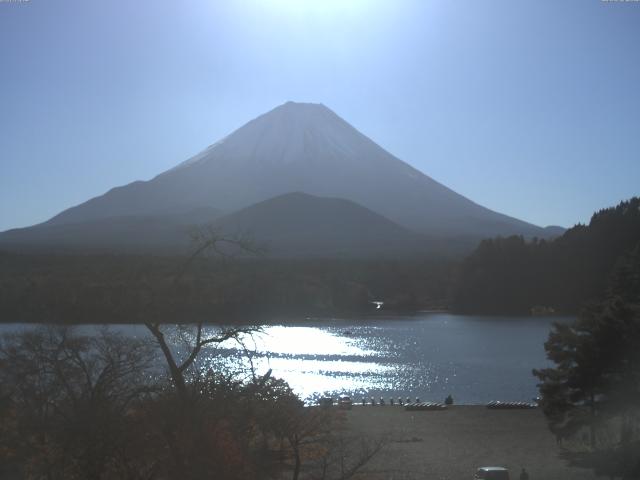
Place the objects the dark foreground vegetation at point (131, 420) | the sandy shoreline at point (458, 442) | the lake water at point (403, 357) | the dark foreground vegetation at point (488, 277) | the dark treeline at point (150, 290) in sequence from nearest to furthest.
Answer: the dark foreground vegetation at point (131, 420)
the dark treeline at point (150, 290)
the sandy shoreline at point (458, 442)
the lake water at point (403, 357)
the dark foreground vegetation at point (488, 277)

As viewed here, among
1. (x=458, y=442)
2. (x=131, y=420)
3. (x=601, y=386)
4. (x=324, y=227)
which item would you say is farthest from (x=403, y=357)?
(x=324, y=227)

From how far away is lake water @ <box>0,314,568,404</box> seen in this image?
66.0ft

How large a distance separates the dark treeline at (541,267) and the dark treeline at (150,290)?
345 inches

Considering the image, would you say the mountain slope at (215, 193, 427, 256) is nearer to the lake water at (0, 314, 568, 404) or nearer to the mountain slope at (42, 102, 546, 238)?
the mountain slope at (42, 102, 546, 238)

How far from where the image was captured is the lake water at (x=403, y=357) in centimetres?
2011

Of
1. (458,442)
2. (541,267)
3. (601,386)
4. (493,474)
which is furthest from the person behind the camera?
(541,267)

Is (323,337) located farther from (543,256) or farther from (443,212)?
(443,212)

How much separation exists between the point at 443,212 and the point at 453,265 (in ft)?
114

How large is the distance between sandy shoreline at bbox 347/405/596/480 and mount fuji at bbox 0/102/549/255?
5778 centimetres

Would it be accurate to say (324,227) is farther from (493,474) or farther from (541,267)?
(493,474)

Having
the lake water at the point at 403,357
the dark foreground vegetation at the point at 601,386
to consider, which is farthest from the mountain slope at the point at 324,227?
the dark foreground vegetation at the point at 601,386

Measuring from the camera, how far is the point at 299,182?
92.6 m

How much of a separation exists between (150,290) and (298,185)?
82.6 meters

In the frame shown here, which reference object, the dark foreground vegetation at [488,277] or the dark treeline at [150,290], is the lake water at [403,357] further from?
the dark foreground vegetation at [488,277]
